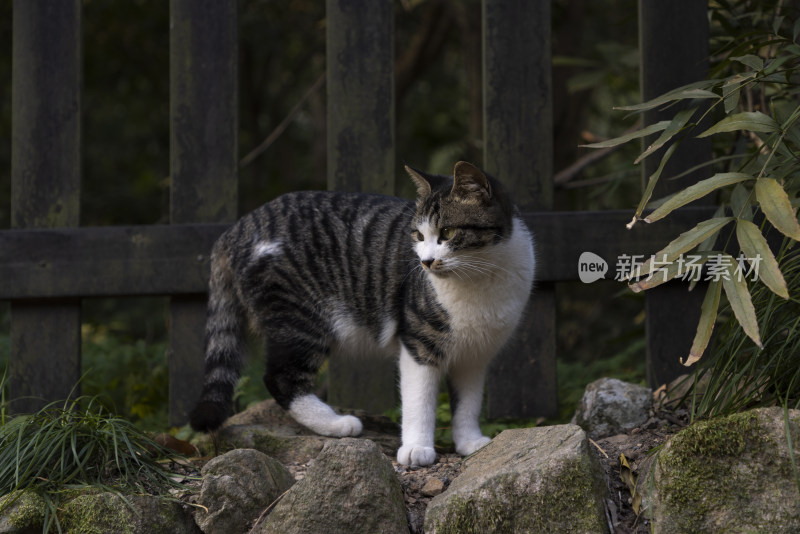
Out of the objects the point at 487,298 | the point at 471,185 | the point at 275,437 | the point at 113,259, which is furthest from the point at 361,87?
the point at 275,437

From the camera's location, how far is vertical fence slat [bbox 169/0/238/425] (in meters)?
3.57

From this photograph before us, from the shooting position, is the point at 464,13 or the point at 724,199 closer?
the point at 724,199

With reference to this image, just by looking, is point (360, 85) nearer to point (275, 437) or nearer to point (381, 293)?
point (381, 293)

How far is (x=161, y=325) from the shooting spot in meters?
6.89

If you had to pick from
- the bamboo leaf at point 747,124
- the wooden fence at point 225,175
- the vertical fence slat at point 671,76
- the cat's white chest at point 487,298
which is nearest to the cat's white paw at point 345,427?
the cat's white chest at point 487,298

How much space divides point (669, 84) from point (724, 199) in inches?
26.3

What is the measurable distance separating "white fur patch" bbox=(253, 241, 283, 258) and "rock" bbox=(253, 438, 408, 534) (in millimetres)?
1193

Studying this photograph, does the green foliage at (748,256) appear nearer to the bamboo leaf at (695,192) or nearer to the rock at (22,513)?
the bamboo leaf at (695,192)

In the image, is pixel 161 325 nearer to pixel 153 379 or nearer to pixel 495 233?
pixel 153 379

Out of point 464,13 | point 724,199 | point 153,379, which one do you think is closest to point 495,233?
point 724,199

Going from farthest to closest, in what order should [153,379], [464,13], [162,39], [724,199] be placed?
[162,39], [464,13], [153,379], [724,199]

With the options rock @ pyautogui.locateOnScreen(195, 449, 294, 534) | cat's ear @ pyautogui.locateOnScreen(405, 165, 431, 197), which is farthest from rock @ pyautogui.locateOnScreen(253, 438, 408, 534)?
cat's ear @ pyautogui.locateOnScreen(405, 165, 431, 197)

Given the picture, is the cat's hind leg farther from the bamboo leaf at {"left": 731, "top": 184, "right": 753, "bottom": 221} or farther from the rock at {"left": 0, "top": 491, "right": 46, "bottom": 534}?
the bamboo leaf at {"left": 731, "top": 184, "right": 753, "bottom": 221}

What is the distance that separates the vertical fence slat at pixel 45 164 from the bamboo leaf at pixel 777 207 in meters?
2.91
